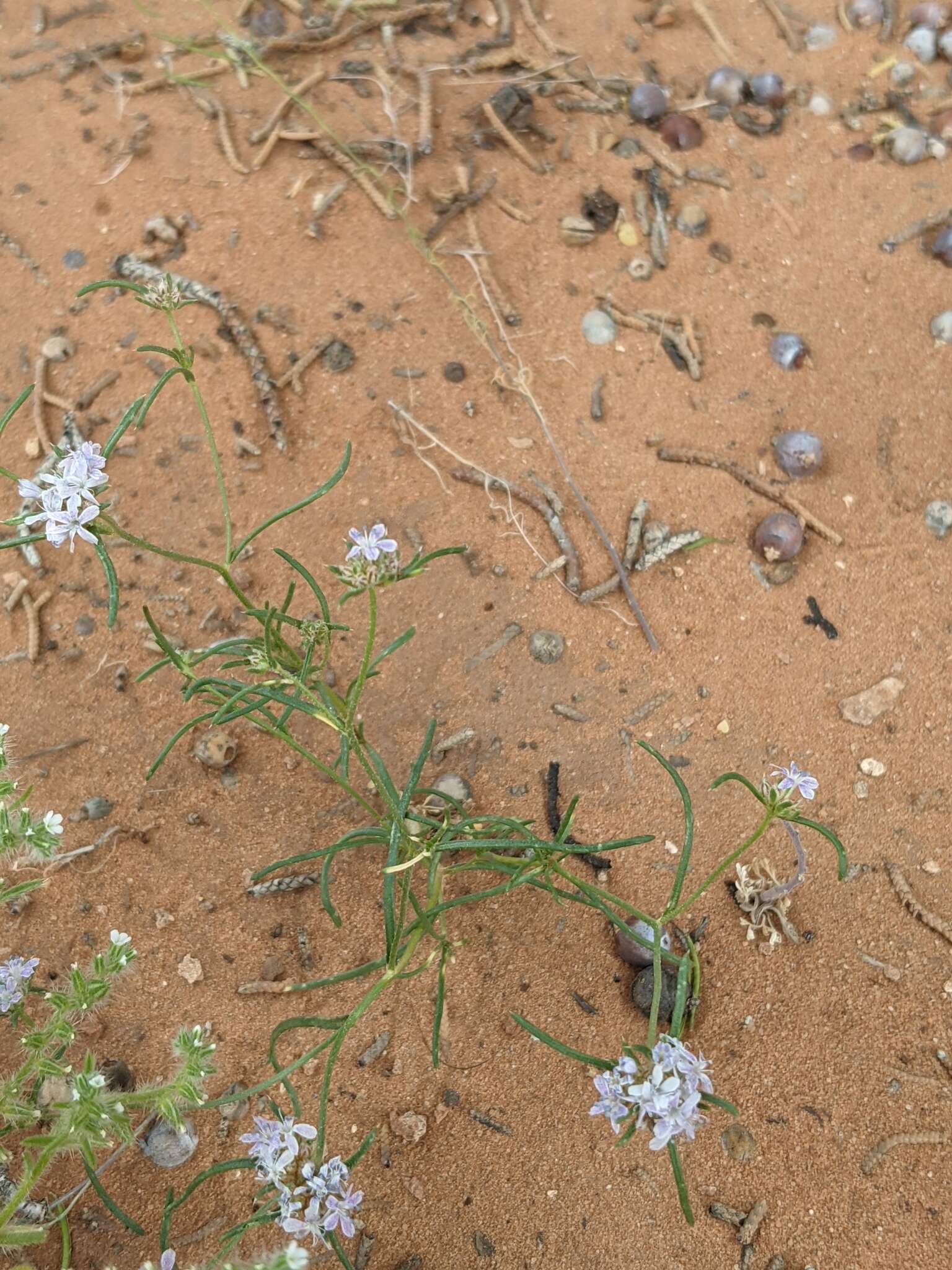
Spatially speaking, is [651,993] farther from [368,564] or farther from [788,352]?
[788,352]

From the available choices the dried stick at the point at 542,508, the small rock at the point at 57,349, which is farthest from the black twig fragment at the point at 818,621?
the small rock at the point at 57,349

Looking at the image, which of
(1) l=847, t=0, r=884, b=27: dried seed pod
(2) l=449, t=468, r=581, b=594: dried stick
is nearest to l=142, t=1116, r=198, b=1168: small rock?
(2) l=449, t=468, r=581, b=594: dried stick

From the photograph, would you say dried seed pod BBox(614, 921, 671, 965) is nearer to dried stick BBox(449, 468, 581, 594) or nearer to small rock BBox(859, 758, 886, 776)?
small rock BBox(859, 758, 886, 776)

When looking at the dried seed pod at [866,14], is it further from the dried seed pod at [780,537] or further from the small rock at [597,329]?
the dried seed pod at [780,537]

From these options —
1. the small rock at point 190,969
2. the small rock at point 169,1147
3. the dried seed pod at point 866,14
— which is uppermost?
the dried seed pod at point 866,14

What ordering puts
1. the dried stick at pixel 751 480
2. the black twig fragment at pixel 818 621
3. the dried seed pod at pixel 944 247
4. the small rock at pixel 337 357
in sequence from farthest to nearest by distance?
the dried seed pod at pixel 944 247 < the small rock at pixel 337 357 < the dried stick at pixel 751 480 < the black twig fragment at pixel 818 621

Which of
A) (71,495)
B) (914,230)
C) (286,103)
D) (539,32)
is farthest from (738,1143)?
(539,32)

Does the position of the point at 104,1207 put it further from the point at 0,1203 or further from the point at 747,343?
the point at 747,343
